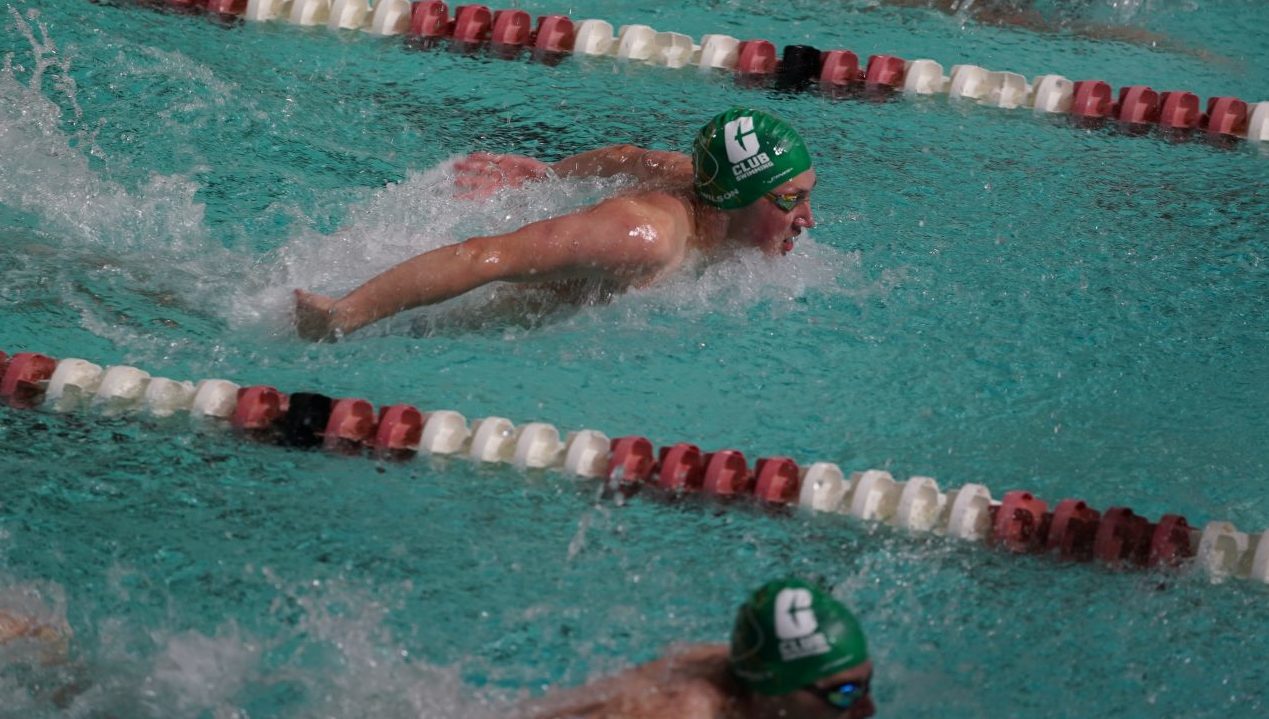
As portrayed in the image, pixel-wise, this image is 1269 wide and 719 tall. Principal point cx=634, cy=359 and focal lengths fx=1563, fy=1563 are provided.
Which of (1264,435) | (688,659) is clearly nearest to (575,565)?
(688,659)

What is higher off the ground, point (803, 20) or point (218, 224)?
point (803, 20)

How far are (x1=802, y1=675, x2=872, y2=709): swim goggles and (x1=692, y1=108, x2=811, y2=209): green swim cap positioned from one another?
1.86 m

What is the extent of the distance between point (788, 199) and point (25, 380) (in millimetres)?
1898

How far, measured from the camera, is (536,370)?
382cm

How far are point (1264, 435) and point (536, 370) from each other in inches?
68.5

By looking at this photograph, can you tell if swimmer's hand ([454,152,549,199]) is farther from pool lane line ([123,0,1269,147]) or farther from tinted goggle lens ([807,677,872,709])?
tinted goggle lens ([807,677,872,709])

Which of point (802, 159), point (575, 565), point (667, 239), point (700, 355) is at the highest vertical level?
point (802, 159)

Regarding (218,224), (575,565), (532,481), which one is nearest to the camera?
(575,565)

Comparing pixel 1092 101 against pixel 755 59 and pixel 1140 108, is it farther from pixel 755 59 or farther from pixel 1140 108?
pixel 755 59

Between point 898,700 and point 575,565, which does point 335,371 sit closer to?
point 575,565

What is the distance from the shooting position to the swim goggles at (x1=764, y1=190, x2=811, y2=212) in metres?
3.99

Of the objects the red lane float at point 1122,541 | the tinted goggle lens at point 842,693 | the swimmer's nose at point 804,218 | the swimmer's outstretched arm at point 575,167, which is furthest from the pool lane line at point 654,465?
the swimmer's outstretched arm at point 575,167

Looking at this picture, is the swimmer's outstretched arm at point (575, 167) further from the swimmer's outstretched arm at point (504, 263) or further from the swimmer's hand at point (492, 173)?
the swimmer's outstretched arm at point (504, 263)

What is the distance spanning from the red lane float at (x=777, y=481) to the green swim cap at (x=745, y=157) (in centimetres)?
88
